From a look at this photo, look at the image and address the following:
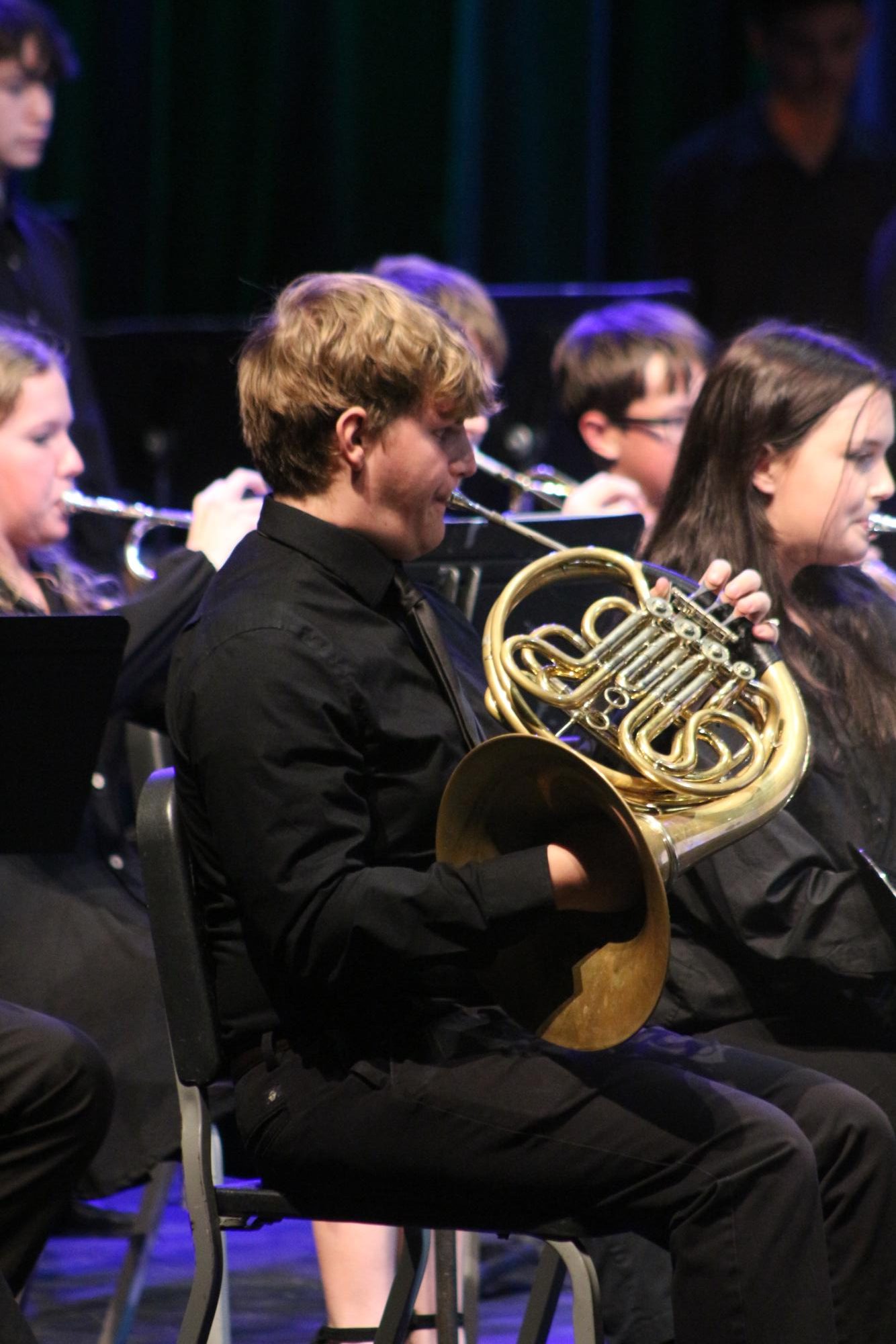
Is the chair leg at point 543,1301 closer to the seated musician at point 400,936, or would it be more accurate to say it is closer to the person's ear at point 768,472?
the seated musician at point 400,936

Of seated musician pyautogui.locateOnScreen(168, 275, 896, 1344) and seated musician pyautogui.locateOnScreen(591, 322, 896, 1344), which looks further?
seated musician pyautogui.locateOnScreen(591, 322, 896, 1344)

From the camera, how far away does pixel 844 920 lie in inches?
82.6

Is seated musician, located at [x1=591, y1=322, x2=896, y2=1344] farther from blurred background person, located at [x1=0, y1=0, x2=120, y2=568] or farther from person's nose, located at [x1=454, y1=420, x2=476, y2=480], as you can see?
blurred background person, located at [x1=0, y1=0, x2=120, y2=568]

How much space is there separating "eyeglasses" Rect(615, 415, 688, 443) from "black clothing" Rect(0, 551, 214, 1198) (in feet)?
3.56

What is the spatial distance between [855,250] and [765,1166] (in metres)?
3.42

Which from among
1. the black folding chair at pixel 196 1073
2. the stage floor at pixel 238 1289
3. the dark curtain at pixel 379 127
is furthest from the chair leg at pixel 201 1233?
the dark curtain at pixel 379 127

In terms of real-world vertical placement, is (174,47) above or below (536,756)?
above

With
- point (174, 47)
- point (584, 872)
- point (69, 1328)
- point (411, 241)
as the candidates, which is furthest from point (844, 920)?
point (174, 47)

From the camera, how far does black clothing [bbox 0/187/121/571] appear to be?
3.73 metres

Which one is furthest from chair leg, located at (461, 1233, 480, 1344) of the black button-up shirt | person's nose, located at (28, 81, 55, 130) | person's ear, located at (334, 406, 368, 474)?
person's nose, located at (28, 81, 55, 130)

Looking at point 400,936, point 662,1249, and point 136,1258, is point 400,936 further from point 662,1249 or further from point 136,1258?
point 136,1258

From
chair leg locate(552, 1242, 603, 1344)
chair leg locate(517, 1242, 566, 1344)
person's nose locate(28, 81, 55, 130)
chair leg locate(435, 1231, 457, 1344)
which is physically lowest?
chair leg locate(435, 1231, 457, 1344)

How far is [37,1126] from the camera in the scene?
86.0 inches

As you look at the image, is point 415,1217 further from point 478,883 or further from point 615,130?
point 615,130
